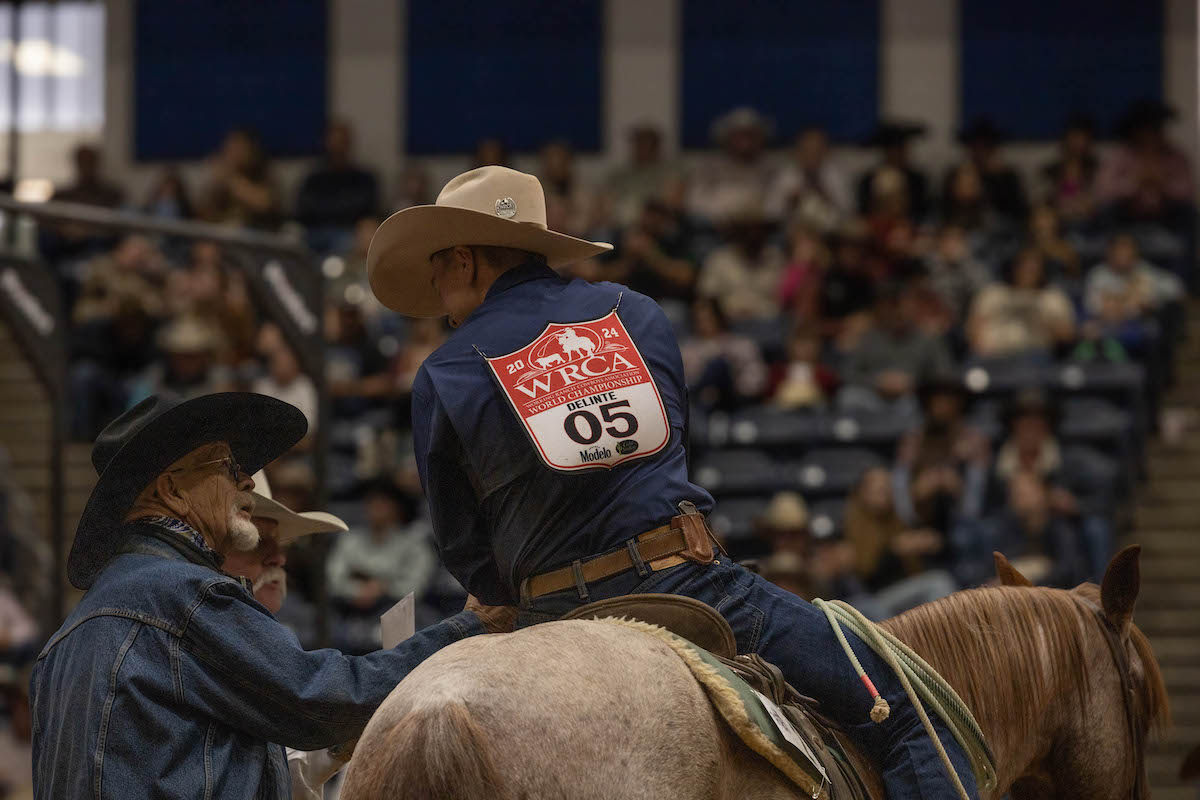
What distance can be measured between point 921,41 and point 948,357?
18.3 feet

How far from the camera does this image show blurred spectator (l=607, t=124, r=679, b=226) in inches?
632

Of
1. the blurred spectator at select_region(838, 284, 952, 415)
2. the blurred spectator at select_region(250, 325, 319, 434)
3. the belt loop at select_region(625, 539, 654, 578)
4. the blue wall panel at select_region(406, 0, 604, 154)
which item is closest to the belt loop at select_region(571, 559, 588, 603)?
the belt loop at select_region(625, 539, 654, 578)

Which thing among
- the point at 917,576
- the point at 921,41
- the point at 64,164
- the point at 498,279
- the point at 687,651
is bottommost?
the point at 917,576

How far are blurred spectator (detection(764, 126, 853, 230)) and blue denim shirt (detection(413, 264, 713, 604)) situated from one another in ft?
37.0

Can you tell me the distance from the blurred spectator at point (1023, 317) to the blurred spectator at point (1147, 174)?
2095 mm

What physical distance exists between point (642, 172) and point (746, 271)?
269cm

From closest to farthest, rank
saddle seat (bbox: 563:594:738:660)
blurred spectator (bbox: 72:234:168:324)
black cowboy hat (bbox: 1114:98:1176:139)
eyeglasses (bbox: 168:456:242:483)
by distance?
saddle seat (bbox: 563:594:738:660), eyeglasses (bbox: 168:456:242:483), blurred spectator (bbox: 72:234:168:324), black cowboy hat (bbox: 1114:98:1176:139)

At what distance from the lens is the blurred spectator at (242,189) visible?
1578cm

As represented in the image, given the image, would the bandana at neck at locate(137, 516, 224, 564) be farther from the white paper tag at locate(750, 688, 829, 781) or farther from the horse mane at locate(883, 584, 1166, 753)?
the horse mane at locate(883, 584, 1166, 753)

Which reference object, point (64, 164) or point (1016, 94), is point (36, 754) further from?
point (64, 164)

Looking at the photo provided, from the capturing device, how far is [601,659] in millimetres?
3057

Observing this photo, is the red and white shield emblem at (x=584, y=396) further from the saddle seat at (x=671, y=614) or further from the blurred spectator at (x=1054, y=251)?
the blurred spectator at (x=1054, y=251)

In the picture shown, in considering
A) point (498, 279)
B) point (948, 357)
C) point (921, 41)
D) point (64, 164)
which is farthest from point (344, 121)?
point (498, 279)

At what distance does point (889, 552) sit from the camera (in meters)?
9.82
